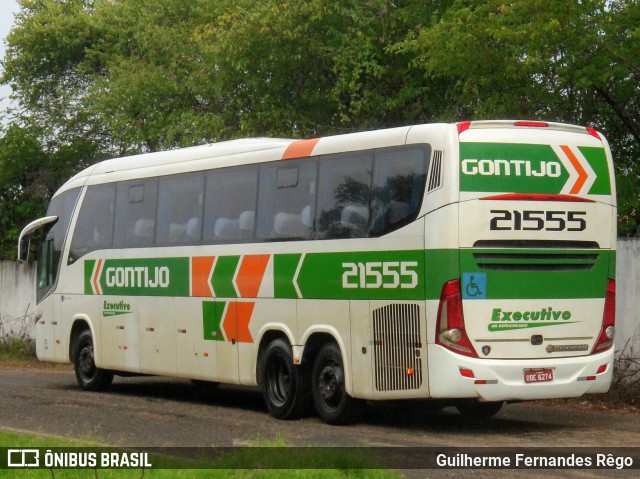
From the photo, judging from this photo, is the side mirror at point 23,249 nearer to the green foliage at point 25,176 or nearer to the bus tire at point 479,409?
the bus tire at point 479,409

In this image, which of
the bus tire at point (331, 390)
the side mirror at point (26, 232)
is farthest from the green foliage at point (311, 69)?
the bus tire at point (331, 390)

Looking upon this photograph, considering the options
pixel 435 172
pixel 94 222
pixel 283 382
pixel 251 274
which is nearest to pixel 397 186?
pixel 435 172

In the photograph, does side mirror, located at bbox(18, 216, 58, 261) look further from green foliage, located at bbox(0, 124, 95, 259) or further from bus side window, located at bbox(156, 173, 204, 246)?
green foliage, located at bbox(0, 124, 95, 259)

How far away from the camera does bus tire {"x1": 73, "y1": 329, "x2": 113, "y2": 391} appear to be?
2044cm

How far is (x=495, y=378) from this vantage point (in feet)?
43.2

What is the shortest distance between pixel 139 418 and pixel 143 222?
13.2ft

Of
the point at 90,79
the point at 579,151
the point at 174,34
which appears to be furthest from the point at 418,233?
the point at 90,79

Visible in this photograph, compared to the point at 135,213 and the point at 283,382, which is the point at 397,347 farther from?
the point at 135,213

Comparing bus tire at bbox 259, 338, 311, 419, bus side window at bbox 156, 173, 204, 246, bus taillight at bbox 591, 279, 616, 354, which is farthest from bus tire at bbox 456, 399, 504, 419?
bus side window at bbox 156, 173, 204, 246

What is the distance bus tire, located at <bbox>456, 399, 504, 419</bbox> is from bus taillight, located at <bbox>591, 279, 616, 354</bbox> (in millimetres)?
1815

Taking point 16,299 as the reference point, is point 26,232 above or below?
above

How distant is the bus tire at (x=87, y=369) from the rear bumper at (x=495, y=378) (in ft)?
28.4

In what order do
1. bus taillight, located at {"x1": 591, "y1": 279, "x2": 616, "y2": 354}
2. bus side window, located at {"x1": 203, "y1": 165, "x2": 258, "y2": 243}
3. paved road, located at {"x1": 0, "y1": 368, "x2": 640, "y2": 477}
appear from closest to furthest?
paved road, located at {"x1": 0, "y1": 368, "x2": 640, "y2": 477} → bus taillight, located at {"x1": 591, "y1": 279, "x2": 616, "y2": 354} → bus side window, located at {"x1": 203, "y1": 165, "x2": 258, "y2": 243}

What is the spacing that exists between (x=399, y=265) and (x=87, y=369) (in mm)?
8580
